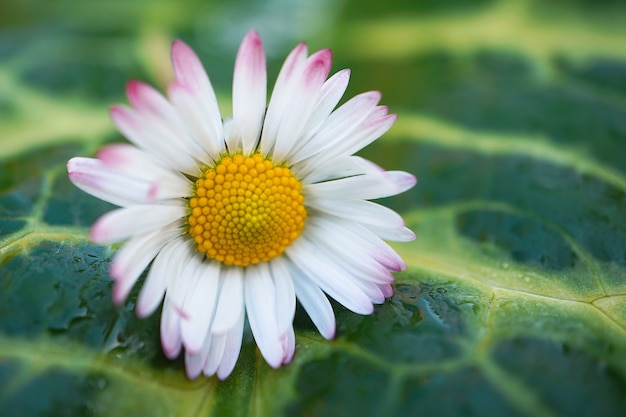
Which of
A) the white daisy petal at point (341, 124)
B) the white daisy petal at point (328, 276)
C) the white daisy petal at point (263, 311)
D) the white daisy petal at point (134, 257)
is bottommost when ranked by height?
the white daisy petal at point (263, 311)

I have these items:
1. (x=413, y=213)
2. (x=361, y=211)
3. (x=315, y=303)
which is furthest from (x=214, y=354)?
(x=413, y=213)

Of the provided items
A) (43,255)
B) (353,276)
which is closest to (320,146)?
(353,276)

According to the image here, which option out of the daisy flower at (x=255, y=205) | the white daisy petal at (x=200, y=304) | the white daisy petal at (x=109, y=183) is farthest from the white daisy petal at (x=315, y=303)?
the white daisy petal at (x=109, y=183)

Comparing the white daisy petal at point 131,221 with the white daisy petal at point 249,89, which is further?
the white daisy petal at point 249,89

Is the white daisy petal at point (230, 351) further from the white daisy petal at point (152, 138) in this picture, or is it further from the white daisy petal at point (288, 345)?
the white daisy petal at point (152, 138)

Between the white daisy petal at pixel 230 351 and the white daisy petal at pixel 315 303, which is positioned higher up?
the white daisy petal at pixel 315 303

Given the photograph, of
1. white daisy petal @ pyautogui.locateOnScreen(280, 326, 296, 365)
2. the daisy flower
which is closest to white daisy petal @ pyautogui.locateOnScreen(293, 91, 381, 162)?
the daisy flower

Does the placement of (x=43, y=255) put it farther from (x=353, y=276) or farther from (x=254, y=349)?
(x=353, y=276)

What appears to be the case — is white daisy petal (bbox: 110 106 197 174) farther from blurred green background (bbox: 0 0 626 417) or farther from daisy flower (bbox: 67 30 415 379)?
blurred green background (bbox: 0 0 626 417)
